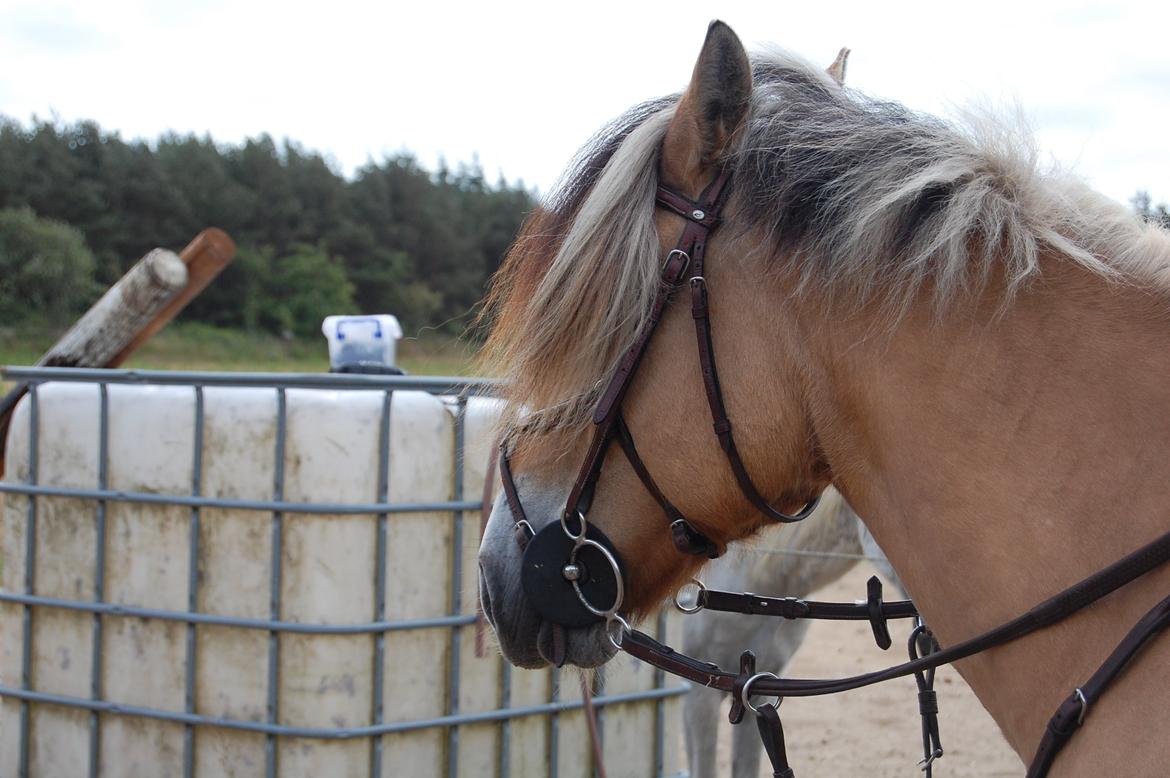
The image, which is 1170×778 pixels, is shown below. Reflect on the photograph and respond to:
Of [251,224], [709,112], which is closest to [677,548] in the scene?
[709,112]

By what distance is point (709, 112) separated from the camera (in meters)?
1.38

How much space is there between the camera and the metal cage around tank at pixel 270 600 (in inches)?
123

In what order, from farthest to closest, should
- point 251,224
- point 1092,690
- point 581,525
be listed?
point 251,224
point 581,525
point 1092,690

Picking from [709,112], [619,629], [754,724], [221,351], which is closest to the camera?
[709,112]

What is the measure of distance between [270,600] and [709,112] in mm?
2425

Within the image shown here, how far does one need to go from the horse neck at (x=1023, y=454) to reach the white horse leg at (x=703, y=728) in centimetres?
276

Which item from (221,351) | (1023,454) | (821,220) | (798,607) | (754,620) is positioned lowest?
(221,351)

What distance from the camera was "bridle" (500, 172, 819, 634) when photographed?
140 centimetres

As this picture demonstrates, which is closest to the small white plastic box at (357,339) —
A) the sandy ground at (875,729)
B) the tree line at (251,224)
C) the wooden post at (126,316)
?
the wooden post at (126,316)

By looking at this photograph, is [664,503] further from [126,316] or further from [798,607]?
[126,316]

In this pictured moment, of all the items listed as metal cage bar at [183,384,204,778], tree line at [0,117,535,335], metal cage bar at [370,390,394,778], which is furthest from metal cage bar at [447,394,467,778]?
tree line at [0,117,535,335]

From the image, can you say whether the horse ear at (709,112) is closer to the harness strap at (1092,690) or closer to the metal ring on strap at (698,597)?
the metal ring on strap at (698,597)

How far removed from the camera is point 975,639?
128 centimetres

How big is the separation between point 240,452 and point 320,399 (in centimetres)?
36
